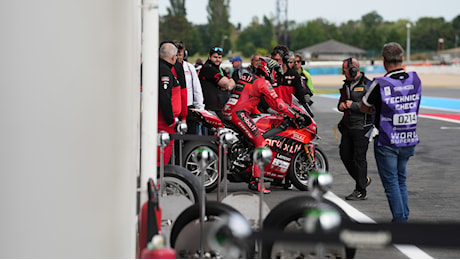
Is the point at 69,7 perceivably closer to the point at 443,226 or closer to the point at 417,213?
the point at 443,226

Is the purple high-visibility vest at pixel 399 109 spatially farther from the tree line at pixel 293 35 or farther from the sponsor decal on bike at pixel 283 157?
the tree line at pixel 293 35

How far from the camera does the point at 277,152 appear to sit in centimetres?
1126

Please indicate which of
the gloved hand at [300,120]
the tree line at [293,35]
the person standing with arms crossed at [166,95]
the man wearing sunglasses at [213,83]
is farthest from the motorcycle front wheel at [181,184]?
the tree line at [293,35]

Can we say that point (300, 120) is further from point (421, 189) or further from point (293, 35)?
point (293, 35)

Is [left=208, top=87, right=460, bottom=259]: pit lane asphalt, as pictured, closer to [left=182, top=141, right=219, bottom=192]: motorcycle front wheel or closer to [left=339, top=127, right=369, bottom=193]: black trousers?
[left=182, top=141, right=219, bottom=192]: motorcycle front wheel

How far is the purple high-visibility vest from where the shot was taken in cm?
794

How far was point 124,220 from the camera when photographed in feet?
16.8

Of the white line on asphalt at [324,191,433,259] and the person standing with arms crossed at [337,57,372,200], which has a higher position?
the person standing with arms crossed at [337,57,372,200]

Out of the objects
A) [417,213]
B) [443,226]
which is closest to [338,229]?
[443,226]

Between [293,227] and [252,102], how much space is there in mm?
6193

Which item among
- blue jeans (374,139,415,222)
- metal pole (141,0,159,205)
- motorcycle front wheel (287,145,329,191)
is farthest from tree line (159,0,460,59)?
metal pole (141,0,159,205)

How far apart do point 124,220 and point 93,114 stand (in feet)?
2.78

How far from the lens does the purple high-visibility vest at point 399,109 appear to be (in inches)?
313

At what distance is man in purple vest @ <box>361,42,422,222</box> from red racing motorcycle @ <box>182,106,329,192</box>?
9.98 ft
